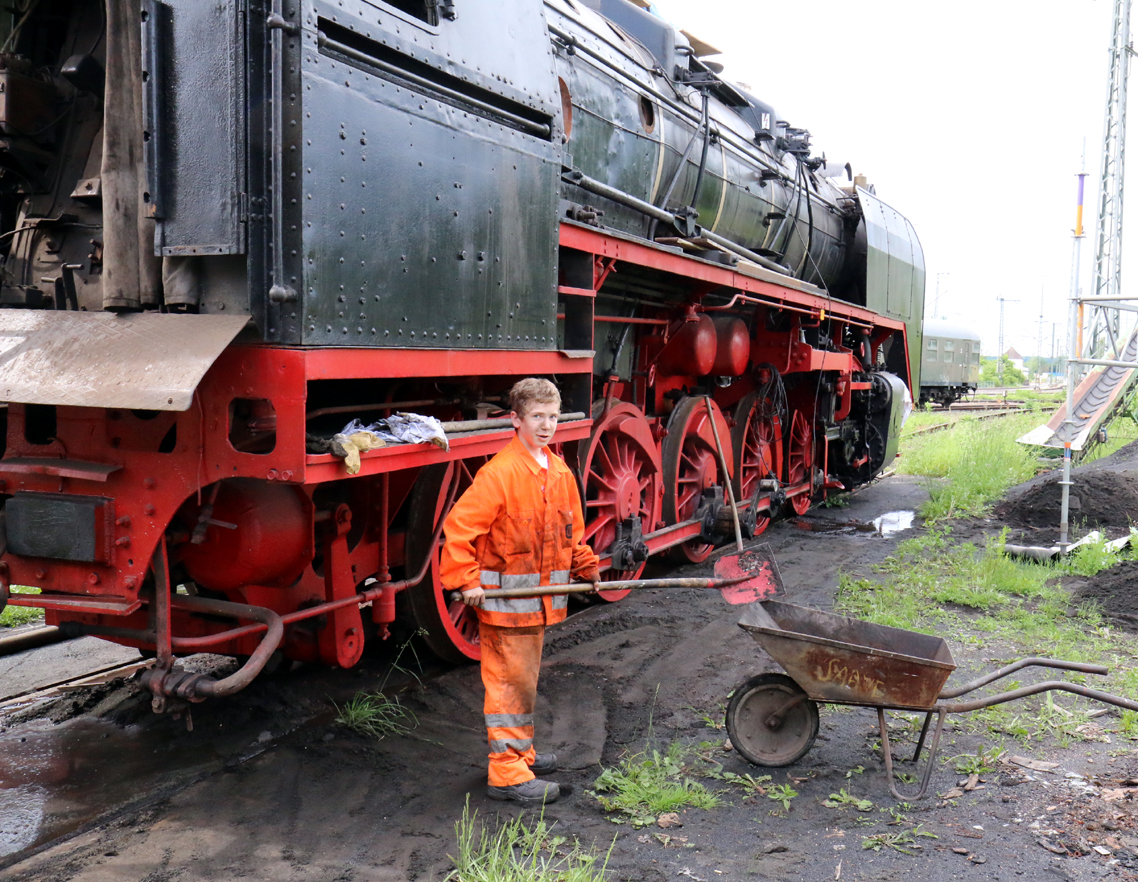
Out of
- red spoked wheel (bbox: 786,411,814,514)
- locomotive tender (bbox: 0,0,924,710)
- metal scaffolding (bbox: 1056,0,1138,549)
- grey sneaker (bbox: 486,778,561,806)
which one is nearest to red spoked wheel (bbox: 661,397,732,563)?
locomotive tender (bbox: 0,0,924,710)

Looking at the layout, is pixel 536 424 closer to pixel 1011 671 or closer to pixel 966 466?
pixel 1011 671

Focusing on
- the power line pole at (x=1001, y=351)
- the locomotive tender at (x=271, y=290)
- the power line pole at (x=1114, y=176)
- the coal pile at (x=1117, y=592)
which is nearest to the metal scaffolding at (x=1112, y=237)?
the power line pole at (x=1114, y=176)

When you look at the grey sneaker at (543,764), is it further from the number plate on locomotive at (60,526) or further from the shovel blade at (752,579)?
the number plate on locomotive at (60,526)

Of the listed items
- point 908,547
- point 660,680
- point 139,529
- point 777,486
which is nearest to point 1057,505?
point 908,547

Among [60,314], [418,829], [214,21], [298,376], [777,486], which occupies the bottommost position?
[418,829]

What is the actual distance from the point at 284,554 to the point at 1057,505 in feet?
28.1

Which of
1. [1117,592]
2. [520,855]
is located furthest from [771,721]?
[1117,592]

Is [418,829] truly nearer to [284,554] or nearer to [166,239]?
[284,554]

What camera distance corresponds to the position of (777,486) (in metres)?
8.58

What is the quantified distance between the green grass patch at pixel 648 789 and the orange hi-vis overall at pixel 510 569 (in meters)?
0.31

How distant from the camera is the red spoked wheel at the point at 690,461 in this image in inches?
269

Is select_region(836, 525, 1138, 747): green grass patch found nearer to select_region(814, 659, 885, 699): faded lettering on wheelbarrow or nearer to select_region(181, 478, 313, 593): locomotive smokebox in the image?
select_region(814, 659, 885, 699): faded lettering on wheelbarrow

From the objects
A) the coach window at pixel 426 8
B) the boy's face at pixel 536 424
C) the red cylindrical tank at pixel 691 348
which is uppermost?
the coach window at pixel 426 8

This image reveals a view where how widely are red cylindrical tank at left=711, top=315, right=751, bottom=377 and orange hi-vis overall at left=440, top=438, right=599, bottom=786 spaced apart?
3.85 meters
